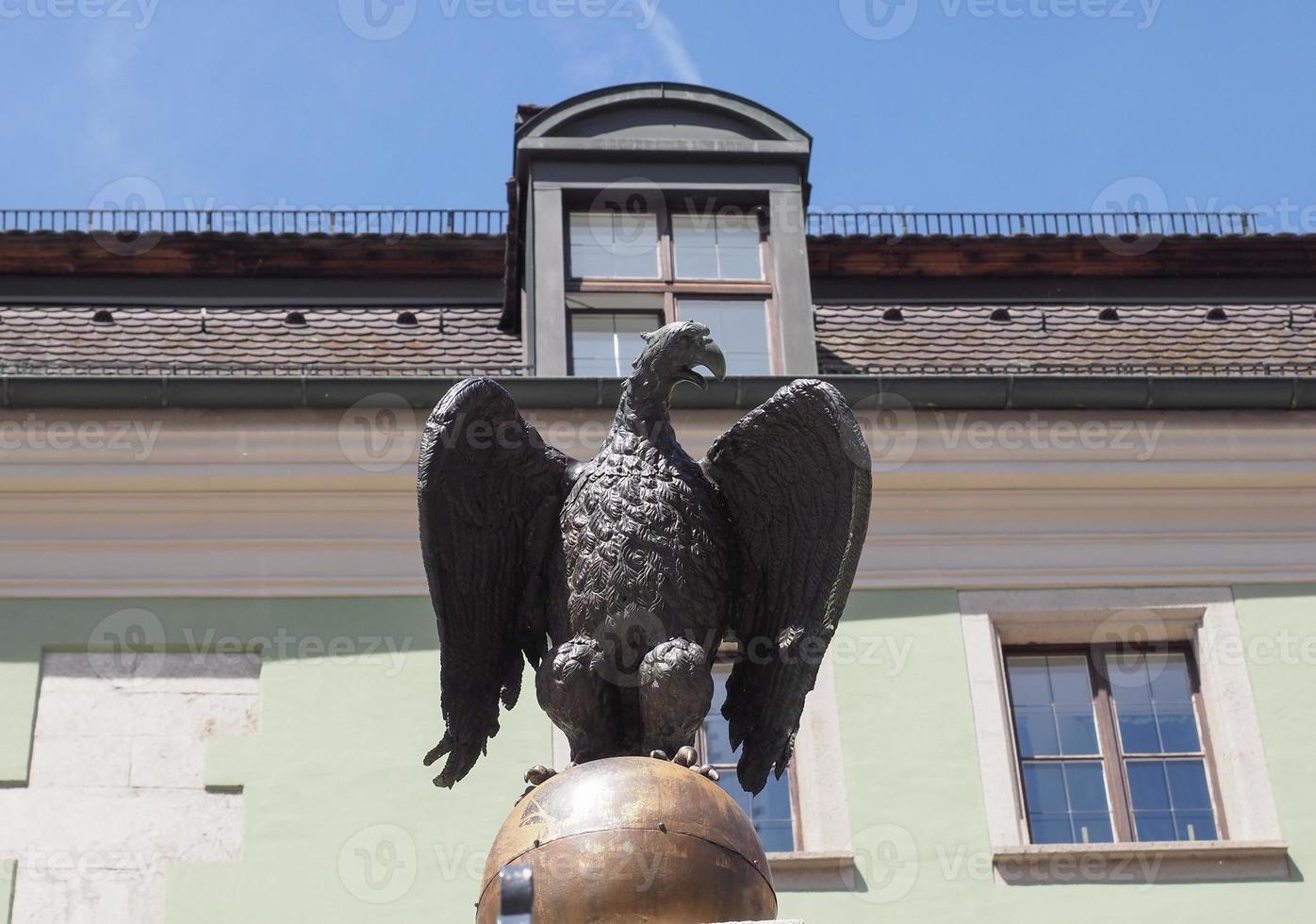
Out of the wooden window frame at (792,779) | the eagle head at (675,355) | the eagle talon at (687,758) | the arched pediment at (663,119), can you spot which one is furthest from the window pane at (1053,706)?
the eagle talon at (687,758)

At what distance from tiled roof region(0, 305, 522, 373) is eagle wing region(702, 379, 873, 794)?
6.59m

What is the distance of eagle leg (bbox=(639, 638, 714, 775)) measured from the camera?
18.6 feet

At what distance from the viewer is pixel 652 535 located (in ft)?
19.2

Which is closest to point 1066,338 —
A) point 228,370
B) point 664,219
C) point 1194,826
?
point 664,219

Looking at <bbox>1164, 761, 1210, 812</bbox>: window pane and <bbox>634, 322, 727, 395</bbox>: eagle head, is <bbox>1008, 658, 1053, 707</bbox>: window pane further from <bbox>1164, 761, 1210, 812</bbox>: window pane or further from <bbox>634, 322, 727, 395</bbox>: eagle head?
<bbox>634, 322, 727, 395</bbox>: eagle head

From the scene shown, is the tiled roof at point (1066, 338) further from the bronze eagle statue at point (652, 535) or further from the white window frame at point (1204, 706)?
the bronze eagle statue at point (652, 535)

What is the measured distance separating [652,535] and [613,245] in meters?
7.74

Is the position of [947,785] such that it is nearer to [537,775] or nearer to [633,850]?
[537,775]

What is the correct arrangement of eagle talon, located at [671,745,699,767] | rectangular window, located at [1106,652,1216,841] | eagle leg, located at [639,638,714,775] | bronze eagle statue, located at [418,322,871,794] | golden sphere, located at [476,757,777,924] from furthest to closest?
rectangular window, located at [1106,652,1216,841]
bronze eagle statue, located at [418,322,871,794]
eagle leg, located at [639,638,714,775]
eagle talon, located at [671,745,699,767]
golden sphere, located at [476,757,777,924]

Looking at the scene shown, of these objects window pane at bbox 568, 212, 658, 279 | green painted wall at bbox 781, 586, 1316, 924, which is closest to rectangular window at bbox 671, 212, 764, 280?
window pane at bbox 568, 212, 658, 279

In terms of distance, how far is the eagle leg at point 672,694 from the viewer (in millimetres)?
5680

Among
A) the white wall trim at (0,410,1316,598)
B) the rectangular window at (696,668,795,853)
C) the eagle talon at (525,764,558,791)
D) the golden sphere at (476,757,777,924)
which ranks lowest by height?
the golden sphere at (476,757,777,924)

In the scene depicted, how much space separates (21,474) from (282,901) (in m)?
2.84

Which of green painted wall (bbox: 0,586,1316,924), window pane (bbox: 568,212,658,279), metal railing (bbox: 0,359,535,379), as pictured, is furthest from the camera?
window pane (bbox: 568,212,658,279)
